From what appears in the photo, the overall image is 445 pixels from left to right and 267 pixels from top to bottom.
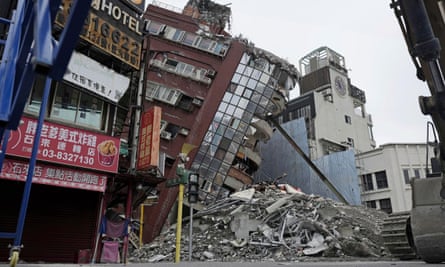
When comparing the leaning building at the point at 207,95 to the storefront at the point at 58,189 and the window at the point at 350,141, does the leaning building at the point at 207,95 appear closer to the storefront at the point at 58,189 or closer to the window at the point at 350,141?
the storefront at the point at 58,189

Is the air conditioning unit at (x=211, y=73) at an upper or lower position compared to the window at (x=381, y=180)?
upper

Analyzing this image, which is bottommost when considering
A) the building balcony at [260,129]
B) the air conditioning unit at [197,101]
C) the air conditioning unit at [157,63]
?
the building balcony at [260,129]

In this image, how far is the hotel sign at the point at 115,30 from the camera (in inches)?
536

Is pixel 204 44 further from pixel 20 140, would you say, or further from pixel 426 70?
pixel 426 70

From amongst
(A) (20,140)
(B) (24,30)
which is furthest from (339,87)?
(B) (24,30)

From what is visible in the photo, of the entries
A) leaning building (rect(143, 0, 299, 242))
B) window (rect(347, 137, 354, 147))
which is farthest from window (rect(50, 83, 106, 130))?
window (rect(347, 137, 354, 147))

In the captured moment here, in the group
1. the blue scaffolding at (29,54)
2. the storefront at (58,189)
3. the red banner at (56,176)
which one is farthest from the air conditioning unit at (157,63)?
the blue scaffolding at (29,54)

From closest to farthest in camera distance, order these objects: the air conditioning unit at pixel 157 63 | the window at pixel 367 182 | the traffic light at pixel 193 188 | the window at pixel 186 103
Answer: the traffic light at pixel 193 188 → the window at pixel 186 103 → the air conditioning unit at pixel 157 63 → the window at pixel 367 182

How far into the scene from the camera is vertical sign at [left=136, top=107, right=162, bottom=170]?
13.8m

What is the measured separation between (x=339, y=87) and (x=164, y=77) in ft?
96.3

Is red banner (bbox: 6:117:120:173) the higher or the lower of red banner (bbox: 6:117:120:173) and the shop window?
the lower

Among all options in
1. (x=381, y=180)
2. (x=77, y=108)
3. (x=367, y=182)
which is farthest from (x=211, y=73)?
(x=381, y=180)

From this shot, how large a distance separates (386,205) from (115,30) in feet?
106

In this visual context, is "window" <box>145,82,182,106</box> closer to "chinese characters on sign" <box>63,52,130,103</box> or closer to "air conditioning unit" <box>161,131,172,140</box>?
"air conditioning unit" <box>161,131,172,140</box>
